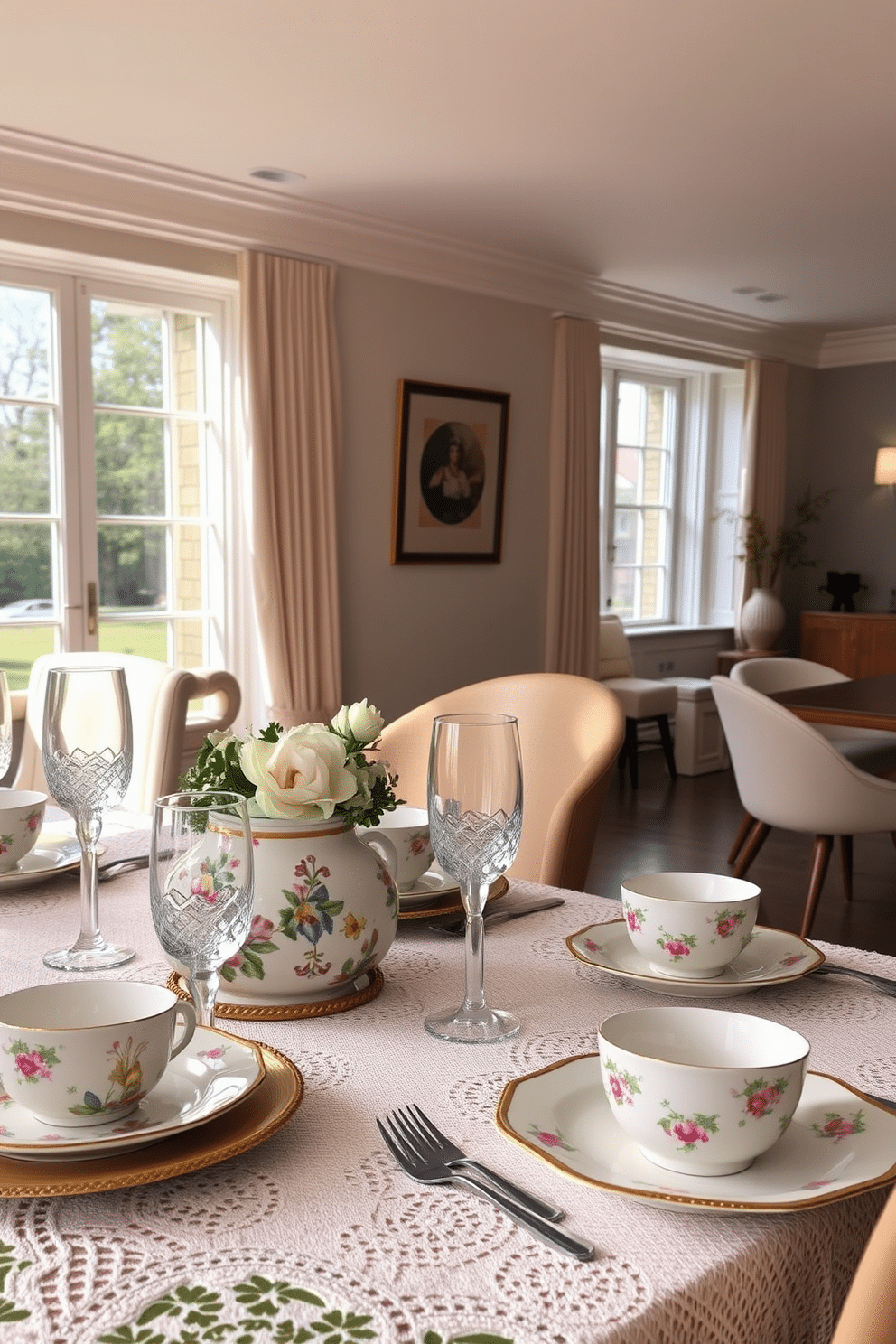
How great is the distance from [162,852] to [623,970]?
0.47 meters

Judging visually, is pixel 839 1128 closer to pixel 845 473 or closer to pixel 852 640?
pixel 852 640

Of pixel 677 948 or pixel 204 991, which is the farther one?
pixel 677 948

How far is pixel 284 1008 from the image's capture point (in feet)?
3.53

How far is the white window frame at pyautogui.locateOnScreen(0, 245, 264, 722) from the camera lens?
179 inches

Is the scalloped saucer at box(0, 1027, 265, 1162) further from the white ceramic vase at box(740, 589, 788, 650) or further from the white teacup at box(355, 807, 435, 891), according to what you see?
the white ceramic vase at box(740, 589, 788, 650)

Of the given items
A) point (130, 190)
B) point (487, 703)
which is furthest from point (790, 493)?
point (487, 703)

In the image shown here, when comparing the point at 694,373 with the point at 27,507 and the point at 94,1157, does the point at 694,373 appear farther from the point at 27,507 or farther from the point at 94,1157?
the point at 94,1157

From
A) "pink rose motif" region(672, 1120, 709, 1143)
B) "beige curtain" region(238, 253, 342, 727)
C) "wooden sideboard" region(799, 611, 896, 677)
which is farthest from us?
"wooden sideboard" region(799, 611, 896, 677)

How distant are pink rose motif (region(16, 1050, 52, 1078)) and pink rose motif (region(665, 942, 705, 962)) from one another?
58 cm

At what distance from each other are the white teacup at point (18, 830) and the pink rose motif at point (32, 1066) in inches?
29.9

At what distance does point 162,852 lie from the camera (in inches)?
34.2

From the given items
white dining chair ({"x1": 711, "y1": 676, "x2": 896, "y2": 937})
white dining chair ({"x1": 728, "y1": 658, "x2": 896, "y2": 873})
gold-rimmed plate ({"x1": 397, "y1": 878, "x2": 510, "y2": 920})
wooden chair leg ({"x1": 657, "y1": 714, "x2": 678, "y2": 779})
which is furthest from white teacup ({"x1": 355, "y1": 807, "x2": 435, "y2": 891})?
wooden chair leg ({"x1": 657, "y1": 714, "x2": 678, "y2": 779})

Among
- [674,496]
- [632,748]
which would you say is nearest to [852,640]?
[674,496]

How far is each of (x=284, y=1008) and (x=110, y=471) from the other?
13.3 ft
